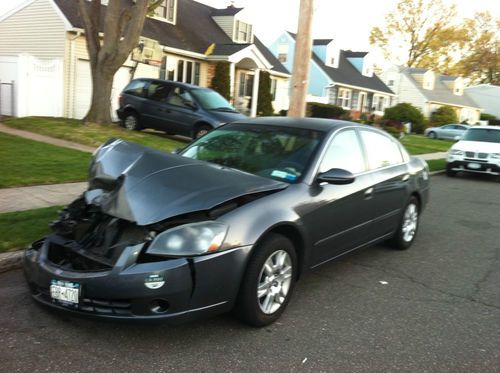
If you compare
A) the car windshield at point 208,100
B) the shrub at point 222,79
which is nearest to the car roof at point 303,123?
the car windshield at point 208,100

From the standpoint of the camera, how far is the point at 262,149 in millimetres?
4645

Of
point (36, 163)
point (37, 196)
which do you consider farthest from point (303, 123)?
point (36, 163)

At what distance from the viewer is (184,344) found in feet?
10.9

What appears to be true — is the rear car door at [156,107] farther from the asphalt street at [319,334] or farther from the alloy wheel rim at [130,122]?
the asphalt street at [319,334]

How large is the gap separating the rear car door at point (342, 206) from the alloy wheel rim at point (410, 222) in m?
1.03

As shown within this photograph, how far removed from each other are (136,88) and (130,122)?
1062 millimetres

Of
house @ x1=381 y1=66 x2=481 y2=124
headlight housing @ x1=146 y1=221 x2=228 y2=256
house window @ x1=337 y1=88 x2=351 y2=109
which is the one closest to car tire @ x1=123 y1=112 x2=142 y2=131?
headlight housing @ x1=146 y1=221 x2=228 y2=256

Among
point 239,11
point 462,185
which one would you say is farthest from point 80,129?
point 239,11

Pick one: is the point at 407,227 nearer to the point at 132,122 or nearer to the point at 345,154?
the point at 345,154

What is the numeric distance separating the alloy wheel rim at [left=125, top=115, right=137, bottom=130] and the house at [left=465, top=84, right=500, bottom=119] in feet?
177

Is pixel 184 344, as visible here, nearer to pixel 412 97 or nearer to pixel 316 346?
pixel 316 346

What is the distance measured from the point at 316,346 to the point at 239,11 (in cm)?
2492

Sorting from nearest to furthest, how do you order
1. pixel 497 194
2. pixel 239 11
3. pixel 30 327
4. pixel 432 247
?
pixel 30 327, pixel 432 247, pixel 497 194, pixel 239 11

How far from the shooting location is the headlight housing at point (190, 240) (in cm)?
316
